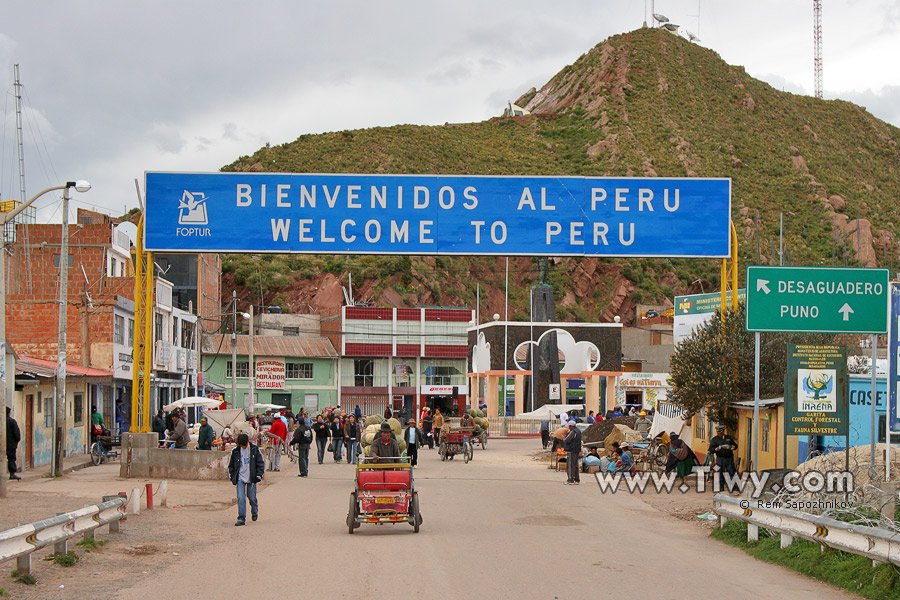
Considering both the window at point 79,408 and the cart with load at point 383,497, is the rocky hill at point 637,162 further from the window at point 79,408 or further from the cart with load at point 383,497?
the cart with load at point 383,497

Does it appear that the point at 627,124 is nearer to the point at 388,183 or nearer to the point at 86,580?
the point at 388,183

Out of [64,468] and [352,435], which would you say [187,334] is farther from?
[64,468]

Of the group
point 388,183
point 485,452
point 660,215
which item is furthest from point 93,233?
point 660,215

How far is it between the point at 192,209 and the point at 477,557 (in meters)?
12.1

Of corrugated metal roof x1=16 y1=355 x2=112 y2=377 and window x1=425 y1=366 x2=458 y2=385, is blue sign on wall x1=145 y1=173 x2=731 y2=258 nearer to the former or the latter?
corrugated metal roof x1=16 y1=355 x2=112 y2=377

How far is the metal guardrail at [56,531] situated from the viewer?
10336mm

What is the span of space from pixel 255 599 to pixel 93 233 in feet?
118

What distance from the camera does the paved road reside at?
34.2ft

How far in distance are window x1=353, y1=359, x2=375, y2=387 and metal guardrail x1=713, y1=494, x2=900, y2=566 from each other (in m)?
60.5

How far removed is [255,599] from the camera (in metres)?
9.85

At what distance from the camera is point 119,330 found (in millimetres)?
39688

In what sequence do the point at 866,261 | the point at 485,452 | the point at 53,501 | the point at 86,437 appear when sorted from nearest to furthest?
the point at 53,501 < the point at 86,437 < the point at 485,452 < the point at 866,261

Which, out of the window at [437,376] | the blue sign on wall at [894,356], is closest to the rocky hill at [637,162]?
the window at [437,376]

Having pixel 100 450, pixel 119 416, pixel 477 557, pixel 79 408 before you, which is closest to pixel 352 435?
pixel 100 450
